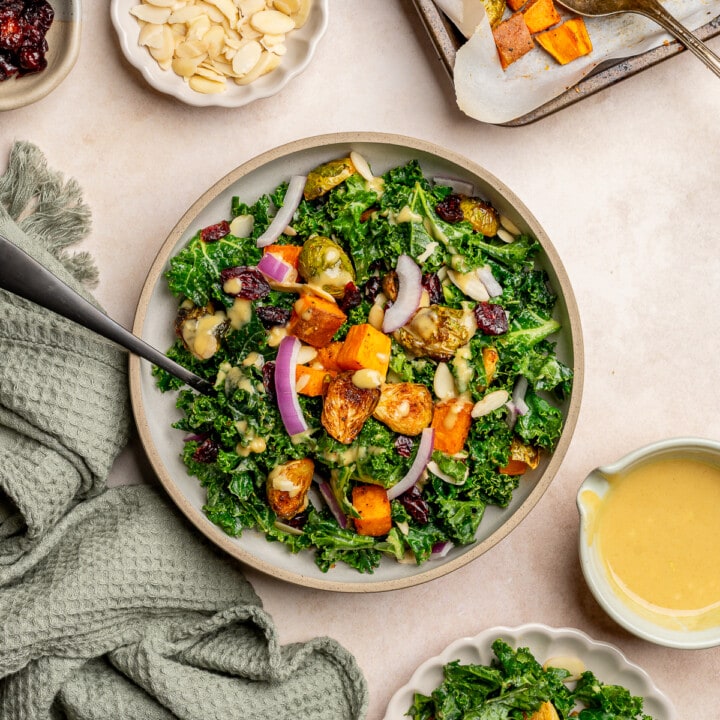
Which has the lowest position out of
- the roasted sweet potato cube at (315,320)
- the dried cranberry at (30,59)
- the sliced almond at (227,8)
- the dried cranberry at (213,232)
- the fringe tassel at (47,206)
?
the roasted sweet potato cube at (315,320)

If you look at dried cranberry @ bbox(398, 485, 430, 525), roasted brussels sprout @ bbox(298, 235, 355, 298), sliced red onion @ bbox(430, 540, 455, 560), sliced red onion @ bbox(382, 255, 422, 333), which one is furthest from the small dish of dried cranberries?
sliced red onion @ bbox(430, 540, 455, 560)

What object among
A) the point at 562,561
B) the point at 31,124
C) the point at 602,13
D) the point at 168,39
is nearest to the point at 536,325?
the point at 562,561

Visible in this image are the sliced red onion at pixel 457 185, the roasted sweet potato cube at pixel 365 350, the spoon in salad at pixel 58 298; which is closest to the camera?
the spoon in salad at pixel 58 298

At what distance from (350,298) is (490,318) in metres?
0.37

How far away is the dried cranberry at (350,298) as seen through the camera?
230 cm

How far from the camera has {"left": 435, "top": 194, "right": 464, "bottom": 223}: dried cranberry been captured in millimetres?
2375

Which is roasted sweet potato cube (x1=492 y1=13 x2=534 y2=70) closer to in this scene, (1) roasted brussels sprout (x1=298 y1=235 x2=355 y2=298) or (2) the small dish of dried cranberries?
(1) roasted brussels sprout (x1=298 y1=235 x2=355 y2=298)

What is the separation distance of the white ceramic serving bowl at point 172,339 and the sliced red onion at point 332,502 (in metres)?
0.16

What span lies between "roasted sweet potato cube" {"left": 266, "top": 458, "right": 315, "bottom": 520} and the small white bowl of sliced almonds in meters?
1.01

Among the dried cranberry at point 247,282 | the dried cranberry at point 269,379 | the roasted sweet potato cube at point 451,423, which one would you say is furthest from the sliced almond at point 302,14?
the roasted sweet potato cube at point 451,423

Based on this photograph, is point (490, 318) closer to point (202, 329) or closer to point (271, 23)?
point (202, 329)

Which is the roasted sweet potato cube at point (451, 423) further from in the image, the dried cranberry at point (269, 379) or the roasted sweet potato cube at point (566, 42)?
the roasted sweet potato cube at point (566, 42)

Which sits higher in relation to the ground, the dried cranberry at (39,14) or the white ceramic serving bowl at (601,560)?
the dried cranberry at (39,14)

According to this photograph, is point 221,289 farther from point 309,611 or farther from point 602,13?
point 602,13
